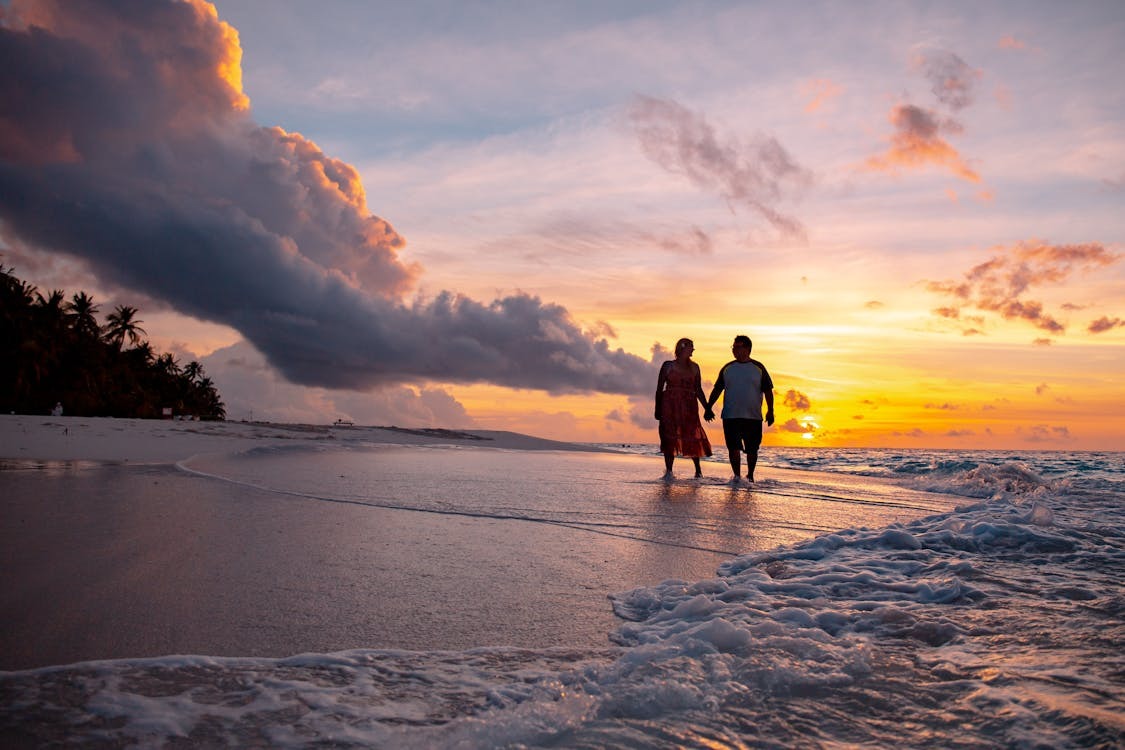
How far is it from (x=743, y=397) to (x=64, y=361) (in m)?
54.7

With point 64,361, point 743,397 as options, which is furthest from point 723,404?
point 64,361

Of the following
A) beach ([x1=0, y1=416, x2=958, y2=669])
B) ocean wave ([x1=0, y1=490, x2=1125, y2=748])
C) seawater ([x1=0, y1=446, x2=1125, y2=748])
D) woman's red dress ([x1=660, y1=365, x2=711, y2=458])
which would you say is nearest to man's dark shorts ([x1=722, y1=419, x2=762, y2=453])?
woman's red dress ([x1=660, y1=365, x2=711, y2=458])

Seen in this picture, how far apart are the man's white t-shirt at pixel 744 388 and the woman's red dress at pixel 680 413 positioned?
0.79 m

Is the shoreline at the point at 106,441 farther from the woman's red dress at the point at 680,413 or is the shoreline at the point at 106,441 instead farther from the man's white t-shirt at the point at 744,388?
the man's white t-shirt at the point at 744,388

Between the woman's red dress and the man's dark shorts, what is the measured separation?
0.66 m

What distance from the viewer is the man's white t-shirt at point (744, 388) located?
37.2 feet

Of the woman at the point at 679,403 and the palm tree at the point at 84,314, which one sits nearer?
the woman at the point at 679,403

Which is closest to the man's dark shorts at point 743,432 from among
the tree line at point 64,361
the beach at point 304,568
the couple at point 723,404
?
the couple at point 723,404

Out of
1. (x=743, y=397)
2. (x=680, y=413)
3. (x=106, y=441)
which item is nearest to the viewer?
(x=743, y=397)

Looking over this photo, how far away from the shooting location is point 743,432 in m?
11.5

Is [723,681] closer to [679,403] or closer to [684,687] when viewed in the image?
[684,687]

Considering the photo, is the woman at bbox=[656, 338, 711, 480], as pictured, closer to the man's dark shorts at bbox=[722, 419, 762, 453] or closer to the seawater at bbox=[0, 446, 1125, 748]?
the man's dark shorts at bbox=[722, 419, 762, 453]

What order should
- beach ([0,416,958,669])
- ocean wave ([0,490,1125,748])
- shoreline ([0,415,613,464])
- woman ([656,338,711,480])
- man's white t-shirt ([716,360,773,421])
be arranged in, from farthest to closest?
shoreline ([0,415,613,464]) → woman ([656,338,711,480]) → man's white t-shirt ([716,360,773,421]) → beach ([0,416,958,669]) → ocean wave ([0,490,1125,748])

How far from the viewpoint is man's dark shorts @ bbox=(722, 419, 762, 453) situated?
1139 centimetres
